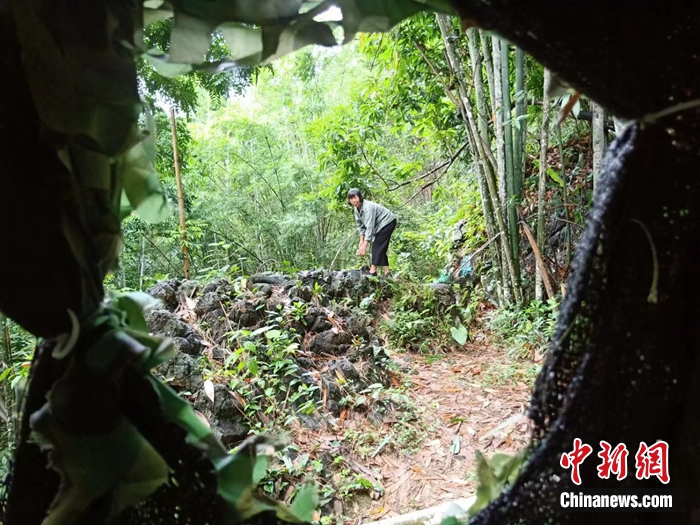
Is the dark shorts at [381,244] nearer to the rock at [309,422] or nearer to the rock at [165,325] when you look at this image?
the rock at [165,325]

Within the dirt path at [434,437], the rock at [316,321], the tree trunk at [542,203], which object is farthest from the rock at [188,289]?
the tree trunk at [542,203]

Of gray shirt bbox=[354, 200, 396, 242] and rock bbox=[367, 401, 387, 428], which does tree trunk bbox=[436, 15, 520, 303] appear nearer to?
gray shirt bbox=[354, 200, 396, 242]

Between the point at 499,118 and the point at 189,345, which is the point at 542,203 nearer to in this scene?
the point at 499,118

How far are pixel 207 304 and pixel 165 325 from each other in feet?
1.22

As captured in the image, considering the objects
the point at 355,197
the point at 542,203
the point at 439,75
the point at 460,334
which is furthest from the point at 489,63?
the point at 460,334

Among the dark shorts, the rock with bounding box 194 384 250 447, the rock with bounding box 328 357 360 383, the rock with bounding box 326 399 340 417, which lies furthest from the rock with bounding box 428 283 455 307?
the rock with bounding box 194 384 250 447

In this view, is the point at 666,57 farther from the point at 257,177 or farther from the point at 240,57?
the point at 257,177

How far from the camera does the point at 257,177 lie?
20.7ft

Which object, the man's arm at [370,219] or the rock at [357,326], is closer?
the rock at [357,326]

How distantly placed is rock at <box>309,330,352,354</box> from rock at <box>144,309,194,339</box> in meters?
0.65

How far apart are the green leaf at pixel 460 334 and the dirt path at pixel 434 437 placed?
1.17 ft

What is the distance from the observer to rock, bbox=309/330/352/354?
2582 millimetres

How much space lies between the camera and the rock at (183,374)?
1989 mm

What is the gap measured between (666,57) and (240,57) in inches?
12.6
